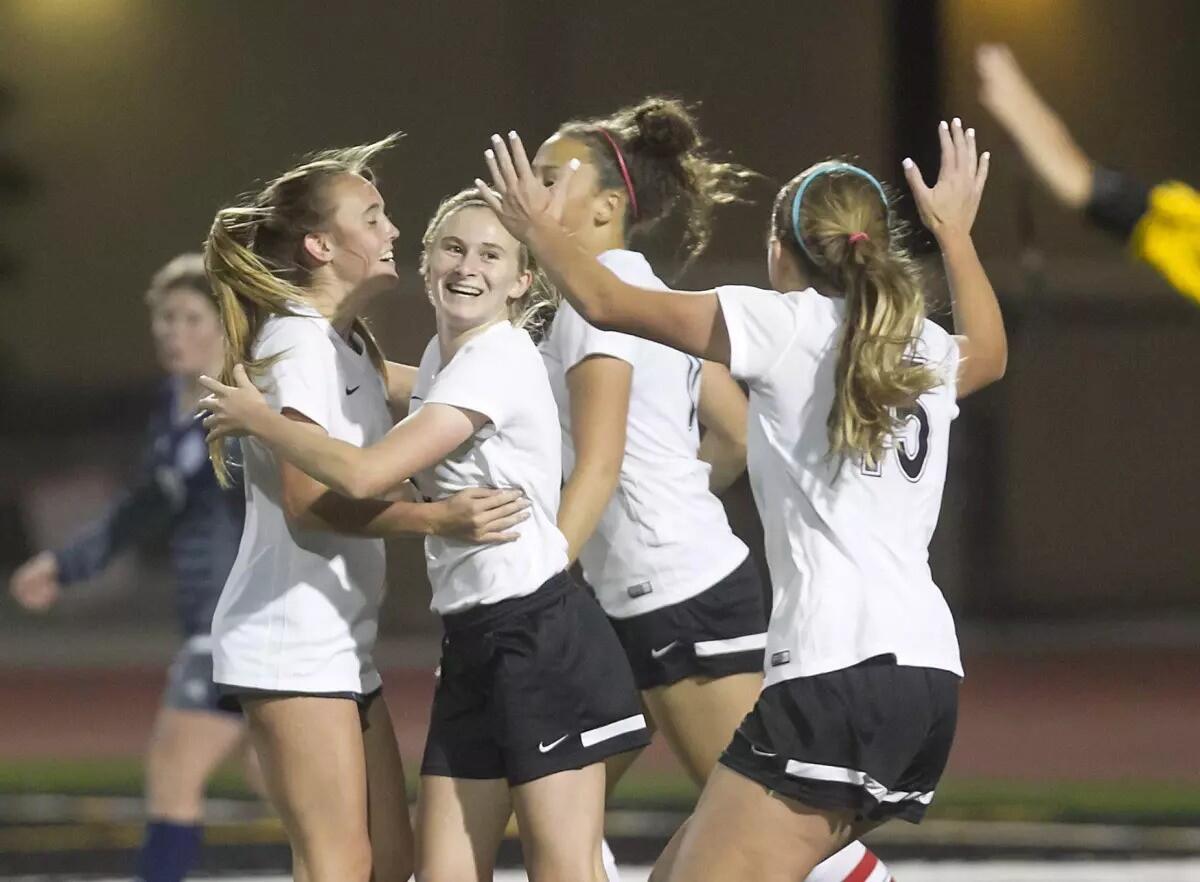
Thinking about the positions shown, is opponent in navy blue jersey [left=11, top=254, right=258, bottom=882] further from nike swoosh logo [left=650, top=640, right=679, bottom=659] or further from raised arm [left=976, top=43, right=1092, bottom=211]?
raised arm [left=976, top=43, right=1092, bottom=211]

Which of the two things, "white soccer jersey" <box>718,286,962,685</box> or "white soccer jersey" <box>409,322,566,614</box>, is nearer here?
"white soccer jersey" <box>718,286,962,685</box>

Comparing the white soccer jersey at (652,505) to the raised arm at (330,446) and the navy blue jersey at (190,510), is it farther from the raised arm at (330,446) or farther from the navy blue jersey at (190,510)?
the navy blue jersey at (190,510)

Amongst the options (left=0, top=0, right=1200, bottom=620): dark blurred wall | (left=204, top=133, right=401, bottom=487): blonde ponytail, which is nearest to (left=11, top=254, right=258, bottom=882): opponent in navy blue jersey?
(left=204, top=133, right=401, bottom=487): blonde ponytail

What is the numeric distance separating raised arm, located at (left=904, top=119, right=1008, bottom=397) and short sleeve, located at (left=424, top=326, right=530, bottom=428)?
83 cm

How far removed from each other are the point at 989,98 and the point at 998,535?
1077cm

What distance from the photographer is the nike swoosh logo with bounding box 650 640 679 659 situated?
4.07 meters

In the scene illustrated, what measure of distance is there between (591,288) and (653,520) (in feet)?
3.08

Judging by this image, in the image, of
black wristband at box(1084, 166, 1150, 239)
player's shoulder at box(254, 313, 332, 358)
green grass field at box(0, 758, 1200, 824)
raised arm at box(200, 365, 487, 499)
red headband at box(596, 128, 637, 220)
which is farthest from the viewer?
green grass field at box(0, 758, 1200, 824)

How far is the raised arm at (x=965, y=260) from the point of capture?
3.84m

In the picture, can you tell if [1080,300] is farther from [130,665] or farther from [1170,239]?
[1170,239]

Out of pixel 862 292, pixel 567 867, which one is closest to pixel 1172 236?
pixel 862 292

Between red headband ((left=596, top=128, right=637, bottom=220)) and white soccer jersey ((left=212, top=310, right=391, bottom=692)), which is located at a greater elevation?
red headband ((left=596, top=128, right=637, bottom=220))

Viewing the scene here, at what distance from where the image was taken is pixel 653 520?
413 centimetres

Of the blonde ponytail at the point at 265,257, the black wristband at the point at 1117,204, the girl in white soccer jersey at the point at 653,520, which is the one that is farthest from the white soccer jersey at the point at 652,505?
the black wristband at the point at 1117,204
